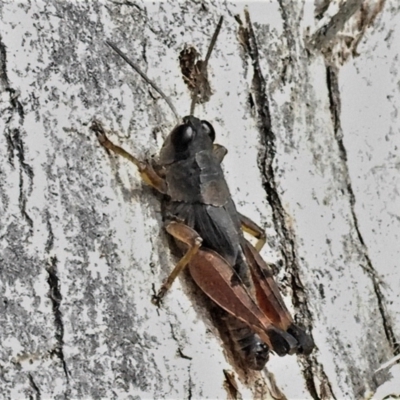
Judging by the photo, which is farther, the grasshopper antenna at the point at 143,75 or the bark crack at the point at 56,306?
the grasshopper antenna at the point at 143,75

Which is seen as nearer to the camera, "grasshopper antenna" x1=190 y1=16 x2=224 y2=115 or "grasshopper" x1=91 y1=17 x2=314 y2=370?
"grasshopper" x1=91 y1=17 x2=314 y2=370

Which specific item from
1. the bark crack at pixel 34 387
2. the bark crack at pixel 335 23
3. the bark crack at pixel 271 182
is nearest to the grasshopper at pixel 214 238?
the bark crack at pixel 271 182

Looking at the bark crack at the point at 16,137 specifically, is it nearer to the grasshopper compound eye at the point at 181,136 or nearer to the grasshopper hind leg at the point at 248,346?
the grasshopper compound eye at the point at 181,136

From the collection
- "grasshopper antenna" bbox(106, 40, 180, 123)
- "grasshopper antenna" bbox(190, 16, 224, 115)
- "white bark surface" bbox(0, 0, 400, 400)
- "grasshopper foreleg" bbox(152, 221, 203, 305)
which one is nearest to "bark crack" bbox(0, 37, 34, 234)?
"white bark surface" bbox(0, 0, 400, 400)

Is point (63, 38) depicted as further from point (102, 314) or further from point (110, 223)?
point (102, 314)

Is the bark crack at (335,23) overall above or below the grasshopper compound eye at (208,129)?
above

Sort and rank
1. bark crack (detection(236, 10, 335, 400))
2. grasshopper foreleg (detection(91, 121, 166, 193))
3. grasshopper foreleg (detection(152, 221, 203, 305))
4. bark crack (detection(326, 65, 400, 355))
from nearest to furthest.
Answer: grasshopper foreleg (detection(91, 121, 166, 193)), grasshopper foreleg (detection(152, 221, 203, 305)), bark crack (detection(236, 10, 335, 400)), bark crack (detection(326, 65, 400, 355))

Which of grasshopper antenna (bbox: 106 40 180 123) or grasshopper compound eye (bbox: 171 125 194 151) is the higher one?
grasshopper antenna (bbox: 106 40 180 123)

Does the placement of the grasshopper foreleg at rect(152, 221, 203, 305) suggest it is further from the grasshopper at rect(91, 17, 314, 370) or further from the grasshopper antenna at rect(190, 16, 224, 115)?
the grasshopper antenna at rect(190, 16, 224, 115)
